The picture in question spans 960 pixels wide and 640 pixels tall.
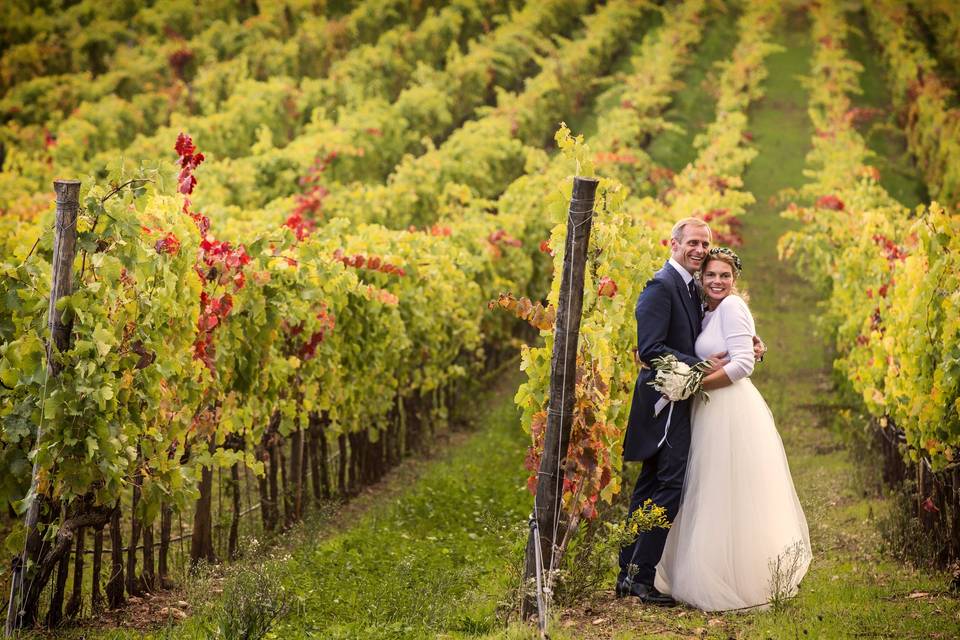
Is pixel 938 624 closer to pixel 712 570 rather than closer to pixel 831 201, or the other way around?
pixel 712 570

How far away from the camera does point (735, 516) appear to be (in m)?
5.30

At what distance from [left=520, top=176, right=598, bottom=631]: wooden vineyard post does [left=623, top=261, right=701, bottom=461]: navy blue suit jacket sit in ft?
1.57

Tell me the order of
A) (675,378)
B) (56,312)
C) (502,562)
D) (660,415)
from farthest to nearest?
(502,562)
(660,415)
(675,378)
(56,312)

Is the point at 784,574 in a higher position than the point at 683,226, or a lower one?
lower

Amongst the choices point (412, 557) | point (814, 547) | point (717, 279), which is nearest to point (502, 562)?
point (412, 557)

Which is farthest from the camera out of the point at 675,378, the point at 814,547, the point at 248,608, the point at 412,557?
the point at 814,547

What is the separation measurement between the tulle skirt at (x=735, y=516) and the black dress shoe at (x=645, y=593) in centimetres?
7

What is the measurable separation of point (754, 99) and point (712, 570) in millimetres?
31475

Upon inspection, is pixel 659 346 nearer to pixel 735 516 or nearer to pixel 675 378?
pixel 675 378

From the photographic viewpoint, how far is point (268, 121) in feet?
85.0

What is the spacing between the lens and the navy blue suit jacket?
5332mm

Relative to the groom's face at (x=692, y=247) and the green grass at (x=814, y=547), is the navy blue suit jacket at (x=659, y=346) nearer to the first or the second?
the groom's face at (x=692, y=247)

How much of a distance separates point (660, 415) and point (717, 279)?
749mm

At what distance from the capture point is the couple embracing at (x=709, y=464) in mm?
5266
